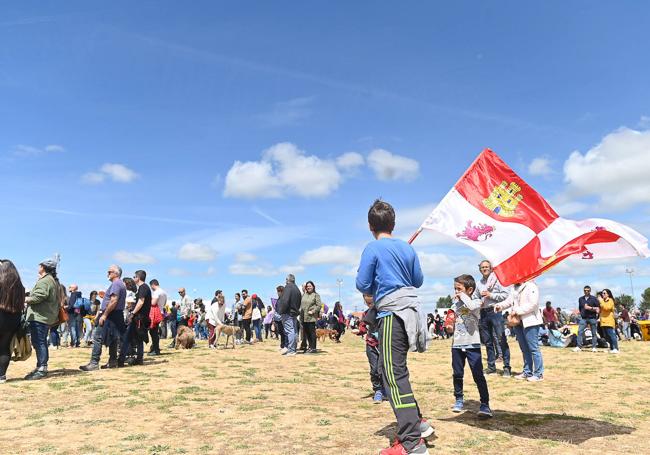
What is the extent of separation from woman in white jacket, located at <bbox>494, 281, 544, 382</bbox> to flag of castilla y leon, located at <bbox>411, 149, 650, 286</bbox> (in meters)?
3.47

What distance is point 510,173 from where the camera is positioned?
6340mm

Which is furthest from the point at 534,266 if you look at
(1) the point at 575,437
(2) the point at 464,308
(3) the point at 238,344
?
(3) the point at 238,344

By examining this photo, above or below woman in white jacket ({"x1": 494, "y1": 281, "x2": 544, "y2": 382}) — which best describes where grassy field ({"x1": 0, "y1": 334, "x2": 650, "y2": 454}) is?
below

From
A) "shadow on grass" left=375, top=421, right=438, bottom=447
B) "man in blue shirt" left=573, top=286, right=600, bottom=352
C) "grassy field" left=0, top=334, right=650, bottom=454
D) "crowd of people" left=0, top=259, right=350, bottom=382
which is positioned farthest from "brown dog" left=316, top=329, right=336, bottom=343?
"shadow on grass" left=375, top=421, right=438, bottom=447

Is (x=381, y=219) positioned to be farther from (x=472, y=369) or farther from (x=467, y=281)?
(x=472, y=369)

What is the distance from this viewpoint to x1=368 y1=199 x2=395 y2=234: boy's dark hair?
17.3 feet

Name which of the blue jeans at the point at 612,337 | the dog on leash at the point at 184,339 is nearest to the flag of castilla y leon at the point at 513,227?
the blue jeans at the point at 612,337

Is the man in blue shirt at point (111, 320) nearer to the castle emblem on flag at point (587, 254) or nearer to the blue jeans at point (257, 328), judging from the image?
the castle emblem on flag at point (587, 254)

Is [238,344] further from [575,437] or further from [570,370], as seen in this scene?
[575,437]

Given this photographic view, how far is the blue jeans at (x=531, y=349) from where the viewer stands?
9.55 metres

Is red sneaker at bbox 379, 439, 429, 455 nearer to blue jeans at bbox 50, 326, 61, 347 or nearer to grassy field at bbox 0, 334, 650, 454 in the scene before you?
grassy field at bbox 0, 334, 650, 454

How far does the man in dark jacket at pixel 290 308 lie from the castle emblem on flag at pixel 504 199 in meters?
9.02

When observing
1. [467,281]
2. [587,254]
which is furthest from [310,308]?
[587,254]

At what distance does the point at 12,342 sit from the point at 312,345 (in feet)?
29.0
